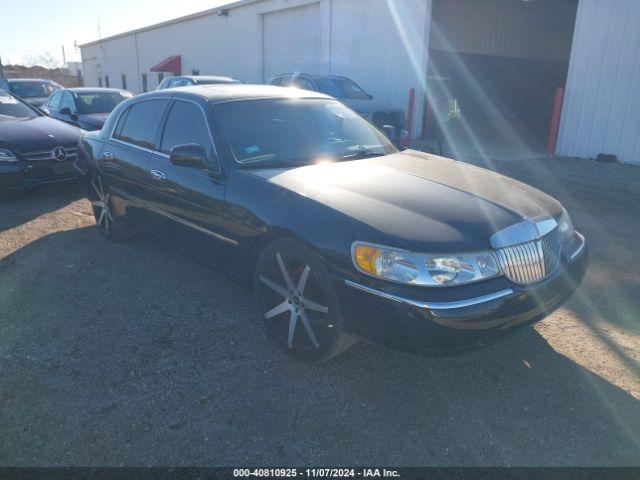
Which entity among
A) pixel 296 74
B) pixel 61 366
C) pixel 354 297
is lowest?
pixel 61 366

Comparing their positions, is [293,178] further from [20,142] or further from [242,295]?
[20,142]

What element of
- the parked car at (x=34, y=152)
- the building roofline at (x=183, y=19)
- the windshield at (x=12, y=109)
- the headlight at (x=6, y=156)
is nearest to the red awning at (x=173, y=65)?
the building roofline at (x=183, y=19)

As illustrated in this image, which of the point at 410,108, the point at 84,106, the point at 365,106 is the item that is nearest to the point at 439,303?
the point at 365,106

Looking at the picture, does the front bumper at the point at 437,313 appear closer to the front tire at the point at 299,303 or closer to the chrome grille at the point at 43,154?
the front tire at the point at 299,303

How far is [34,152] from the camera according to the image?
672 cm

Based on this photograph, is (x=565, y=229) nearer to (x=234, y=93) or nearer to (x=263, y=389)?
(x=263, y=389)

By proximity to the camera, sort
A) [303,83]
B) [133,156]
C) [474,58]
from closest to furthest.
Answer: [133,156]
[303,83]
[474,58]

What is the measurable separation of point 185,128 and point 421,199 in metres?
2.04

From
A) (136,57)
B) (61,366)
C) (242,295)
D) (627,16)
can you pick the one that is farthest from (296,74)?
(136,57)

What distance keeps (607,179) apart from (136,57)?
32.2 metres

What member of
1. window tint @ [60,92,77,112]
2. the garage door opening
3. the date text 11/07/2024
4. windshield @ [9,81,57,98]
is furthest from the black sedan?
windshield @ [9,81,57,98]

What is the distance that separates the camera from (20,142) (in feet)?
22.0

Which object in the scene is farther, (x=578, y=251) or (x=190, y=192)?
(x=190, y=192)

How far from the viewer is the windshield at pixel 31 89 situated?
14.9 meters
